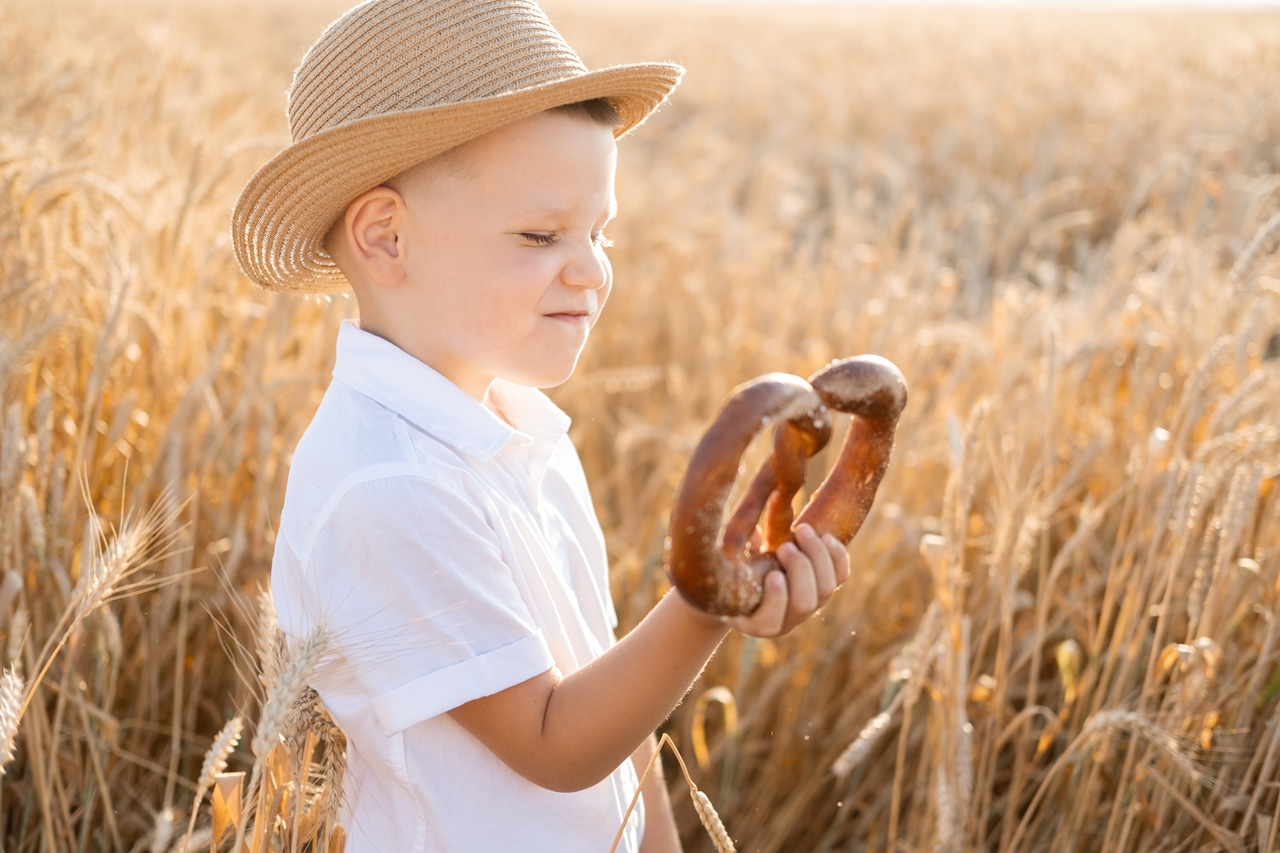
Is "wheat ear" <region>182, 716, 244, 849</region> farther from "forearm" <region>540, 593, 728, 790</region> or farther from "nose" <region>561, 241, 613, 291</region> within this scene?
"nose" <region>561, 241, 613, 291</region>

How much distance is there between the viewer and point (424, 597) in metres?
1.04

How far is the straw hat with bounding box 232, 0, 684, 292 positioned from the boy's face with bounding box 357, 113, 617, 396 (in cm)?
4

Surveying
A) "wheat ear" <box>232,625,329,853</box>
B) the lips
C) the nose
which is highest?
the nose

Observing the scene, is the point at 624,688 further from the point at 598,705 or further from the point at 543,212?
the point at 543,212

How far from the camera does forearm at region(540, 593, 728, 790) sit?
3.16ft

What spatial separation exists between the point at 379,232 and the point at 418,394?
21 cm

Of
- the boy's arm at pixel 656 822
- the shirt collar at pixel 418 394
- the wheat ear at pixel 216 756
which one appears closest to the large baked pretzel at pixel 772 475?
the shirt collar at pixel 418 394

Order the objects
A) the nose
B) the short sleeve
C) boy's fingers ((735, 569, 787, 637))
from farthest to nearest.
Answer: the nose → the short sleeve → boy's fingers ((735, 569, 787, 637))

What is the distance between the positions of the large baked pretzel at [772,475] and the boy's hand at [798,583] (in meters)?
0.01

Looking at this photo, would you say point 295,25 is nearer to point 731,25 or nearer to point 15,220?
point 731,25

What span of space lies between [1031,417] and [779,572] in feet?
5.17

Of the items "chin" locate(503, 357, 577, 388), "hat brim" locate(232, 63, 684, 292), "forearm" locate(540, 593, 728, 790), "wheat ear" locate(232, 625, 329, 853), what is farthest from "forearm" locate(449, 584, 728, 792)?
"hat brim" locate(232, 63, 684, 292)

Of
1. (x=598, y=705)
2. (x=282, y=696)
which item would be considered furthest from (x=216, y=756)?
(x=598, y=705)

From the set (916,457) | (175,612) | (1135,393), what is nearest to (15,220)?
(175,612)
